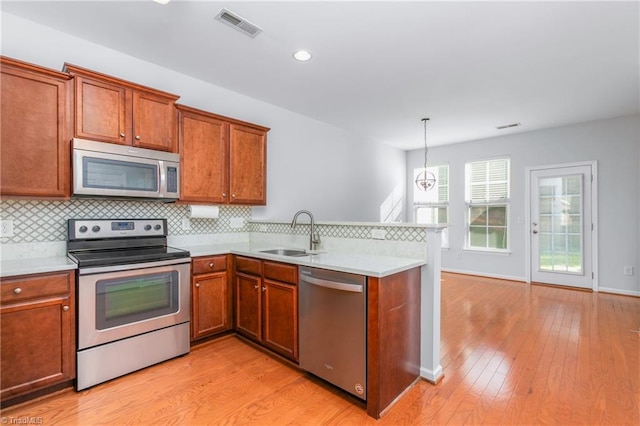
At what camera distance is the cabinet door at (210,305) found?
2.72 m

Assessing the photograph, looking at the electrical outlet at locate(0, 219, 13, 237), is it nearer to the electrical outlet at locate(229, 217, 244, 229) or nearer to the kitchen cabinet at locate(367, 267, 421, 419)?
the electrical outlet at locate(229, 217, 244, 229)

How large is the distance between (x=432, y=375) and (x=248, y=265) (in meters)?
1.74

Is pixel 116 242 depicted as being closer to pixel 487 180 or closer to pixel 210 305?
pixel 210 305

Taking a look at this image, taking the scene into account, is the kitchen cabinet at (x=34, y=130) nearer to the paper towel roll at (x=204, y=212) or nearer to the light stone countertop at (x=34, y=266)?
the light stone countertop at (x=34, y=266)

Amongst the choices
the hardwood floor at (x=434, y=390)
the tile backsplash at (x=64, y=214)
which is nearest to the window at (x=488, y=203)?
the hardwood floor at (x=434, y=390)

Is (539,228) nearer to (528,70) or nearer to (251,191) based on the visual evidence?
(528,70)

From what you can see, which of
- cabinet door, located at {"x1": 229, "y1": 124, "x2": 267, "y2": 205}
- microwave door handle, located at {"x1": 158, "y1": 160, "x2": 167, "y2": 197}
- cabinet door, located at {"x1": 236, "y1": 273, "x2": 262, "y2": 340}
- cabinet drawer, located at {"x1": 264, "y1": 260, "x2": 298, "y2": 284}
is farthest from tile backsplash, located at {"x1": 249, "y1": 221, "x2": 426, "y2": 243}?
microwave door handle, located at {"x1": 158, "y1": 160, "x2": 167, "y2": 197}

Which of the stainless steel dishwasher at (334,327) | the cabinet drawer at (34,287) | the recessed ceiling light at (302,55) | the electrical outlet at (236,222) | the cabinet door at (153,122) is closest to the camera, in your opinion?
the cabinet drawer at (34,287)

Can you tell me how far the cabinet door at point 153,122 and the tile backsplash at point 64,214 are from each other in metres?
0.62

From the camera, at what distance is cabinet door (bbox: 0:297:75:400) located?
5.99 ft

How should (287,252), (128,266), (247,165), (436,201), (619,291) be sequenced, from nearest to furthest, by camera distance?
(128,266) → (287,252) → (247,165) → (619,291) → (436,201)

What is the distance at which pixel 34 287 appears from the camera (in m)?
1.90

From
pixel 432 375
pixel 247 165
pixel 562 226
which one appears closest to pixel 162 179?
pixel 247 165

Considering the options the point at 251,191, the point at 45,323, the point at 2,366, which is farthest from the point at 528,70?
the point at 2,366
